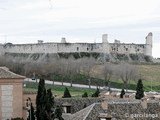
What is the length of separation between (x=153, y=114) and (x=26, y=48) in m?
93.2

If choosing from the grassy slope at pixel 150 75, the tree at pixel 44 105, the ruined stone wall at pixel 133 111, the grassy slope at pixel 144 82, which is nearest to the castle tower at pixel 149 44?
the grassy slope at pixel 150 75

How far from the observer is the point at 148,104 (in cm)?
3309

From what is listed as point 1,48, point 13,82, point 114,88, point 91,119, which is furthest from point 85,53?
point 91,119

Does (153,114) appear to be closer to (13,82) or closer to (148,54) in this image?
(13,82)

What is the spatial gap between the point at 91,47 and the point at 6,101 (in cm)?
8232

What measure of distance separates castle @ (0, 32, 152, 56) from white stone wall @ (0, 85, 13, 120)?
79201mm

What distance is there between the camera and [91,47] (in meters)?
118

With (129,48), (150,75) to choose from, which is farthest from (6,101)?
(129,48)

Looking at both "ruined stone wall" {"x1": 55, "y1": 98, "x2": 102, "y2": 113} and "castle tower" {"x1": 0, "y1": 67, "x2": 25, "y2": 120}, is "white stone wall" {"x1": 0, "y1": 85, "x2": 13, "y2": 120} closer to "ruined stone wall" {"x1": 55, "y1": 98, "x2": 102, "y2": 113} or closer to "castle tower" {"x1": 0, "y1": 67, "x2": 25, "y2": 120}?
"castle tower" {"x1": 0, "y1": 67, "x2": 25, "y2": 120}

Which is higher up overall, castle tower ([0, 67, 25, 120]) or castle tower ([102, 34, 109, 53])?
castle tower ([102, 34, 109, 53])

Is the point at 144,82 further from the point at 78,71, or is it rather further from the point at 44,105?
the point at 44,105

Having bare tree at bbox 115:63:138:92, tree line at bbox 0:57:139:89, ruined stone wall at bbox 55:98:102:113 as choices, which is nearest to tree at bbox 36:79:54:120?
ruined stone wall at bbox 55:98:102:113

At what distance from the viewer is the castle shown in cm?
11669

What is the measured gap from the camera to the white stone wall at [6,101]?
36469 millimetres
